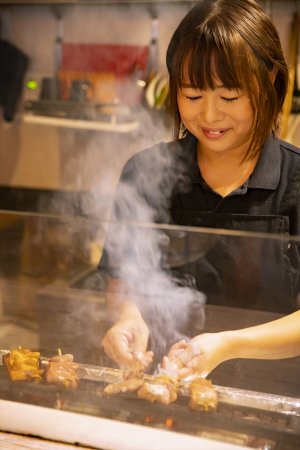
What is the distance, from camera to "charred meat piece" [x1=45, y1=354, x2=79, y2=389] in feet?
3.09

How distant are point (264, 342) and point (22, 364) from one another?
0.41 metres

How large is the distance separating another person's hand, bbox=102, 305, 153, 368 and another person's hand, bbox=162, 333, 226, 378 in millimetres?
43

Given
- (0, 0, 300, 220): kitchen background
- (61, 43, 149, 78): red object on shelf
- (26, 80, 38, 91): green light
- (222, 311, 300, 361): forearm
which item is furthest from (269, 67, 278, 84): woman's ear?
(26, 80, 38, 91): green light

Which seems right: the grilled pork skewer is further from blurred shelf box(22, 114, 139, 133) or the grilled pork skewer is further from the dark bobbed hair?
blurred shelf box(22, 114, 139, 133)

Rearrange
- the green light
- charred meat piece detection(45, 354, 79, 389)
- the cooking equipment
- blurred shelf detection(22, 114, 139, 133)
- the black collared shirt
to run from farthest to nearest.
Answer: the green light
blurred shelf detection(22, 114, 139, 133)
the black collared shirt
charred meat piece detection(45, 354, 79, 389)
the cooking equipment

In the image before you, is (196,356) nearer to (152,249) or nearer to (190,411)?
(190,411)

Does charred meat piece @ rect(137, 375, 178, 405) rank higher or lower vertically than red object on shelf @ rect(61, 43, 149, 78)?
lower

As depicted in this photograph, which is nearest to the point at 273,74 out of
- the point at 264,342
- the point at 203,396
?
the point at 264,342

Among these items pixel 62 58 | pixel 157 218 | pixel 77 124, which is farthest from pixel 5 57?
pixel 157 218

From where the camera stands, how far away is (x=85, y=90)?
3.10 meters

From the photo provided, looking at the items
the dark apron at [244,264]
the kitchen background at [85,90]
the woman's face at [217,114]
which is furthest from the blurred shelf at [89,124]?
the woman's face at [217,114]

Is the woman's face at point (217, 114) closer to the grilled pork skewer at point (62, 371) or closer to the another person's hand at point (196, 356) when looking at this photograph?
the another person's hand at point (196, 356)

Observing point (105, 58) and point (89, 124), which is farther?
point (105, 58)

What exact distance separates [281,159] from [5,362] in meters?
0.68
